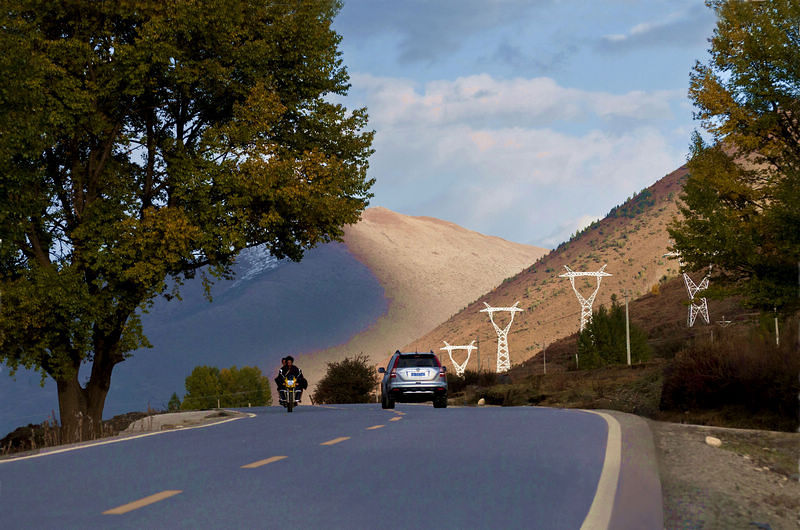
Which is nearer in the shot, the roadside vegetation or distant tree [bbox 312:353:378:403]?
the roadside vegetation

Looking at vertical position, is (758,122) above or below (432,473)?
above

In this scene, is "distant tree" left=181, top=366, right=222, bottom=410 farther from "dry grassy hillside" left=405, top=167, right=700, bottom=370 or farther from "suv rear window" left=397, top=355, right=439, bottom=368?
"suv rear window" left=397, top=355, right=439, bottom=368

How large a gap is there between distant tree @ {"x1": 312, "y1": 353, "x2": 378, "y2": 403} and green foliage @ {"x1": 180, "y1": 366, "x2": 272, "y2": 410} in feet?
351

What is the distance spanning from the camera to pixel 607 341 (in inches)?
2552

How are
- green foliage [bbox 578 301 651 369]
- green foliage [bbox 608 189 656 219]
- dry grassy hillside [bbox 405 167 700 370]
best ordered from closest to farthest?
green foliage [bbox 578 301 651 369] → dry grassy hillside [bbox 405 167 700 370] → green foliage [bbox 608 189 656 219]

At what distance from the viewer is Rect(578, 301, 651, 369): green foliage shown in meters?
62.1

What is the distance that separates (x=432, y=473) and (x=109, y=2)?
2076 centimetres

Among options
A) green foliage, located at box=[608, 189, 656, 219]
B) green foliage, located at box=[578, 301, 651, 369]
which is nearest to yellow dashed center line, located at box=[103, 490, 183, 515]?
green foliage, located at box=[578, 301, 651, 369]

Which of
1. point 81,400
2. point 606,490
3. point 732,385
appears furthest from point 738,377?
point 81,400

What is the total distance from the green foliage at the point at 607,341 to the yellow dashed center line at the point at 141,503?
5537cm

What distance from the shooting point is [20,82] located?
834 inches

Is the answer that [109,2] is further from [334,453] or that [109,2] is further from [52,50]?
[334,453]

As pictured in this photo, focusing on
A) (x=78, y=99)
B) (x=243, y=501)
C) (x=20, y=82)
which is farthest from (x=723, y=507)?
(x=78, y=99)

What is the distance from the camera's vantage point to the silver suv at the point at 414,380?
27953mm
